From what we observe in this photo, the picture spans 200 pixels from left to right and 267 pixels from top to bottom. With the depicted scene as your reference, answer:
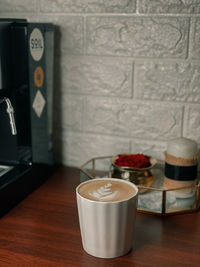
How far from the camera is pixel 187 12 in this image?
3.06 feet

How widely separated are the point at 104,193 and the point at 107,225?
0.21 feet

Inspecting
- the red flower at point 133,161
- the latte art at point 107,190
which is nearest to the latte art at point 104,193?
the latte art at point 107,190

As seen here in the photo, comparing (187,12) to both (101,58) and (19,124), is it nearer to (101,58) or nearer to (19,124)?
(101,58)

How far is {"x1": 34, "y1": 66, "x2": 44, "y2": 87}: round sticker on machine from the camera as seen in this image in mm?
938

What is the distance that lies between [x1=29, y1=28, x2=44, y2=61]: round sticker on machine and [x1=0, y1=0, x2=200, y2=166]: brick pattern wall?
0.45ft

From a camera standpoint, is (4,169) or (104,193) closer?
(104,193)

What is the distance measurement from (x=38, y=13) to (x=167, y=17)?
1.28 ft

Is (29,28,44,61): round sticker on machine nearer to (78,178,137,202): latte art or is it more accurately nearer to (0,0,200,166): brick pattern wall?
(0,0,200,166): brick pattern wall

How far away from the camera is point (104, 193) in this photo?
27.6 inches

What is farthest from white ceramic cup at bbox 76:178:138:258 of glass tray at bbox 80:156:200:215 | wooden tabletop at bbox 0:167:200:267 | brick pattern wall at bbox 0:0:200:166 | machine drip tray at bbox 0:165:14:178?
brick pattern wall at bbox 0:0:200:166

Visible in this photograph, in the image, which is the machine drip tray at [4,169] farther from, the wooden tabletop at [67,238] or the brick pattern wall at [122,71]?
the brick pattern wall at [122,71]

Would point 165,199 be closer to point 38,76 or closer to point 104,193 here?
point 104,193

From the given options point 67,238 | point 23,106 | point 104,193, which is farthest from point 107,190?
point 23,106

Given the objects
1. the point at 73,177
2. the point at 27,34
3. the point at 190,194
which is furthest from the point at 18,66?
the point at 190,194
